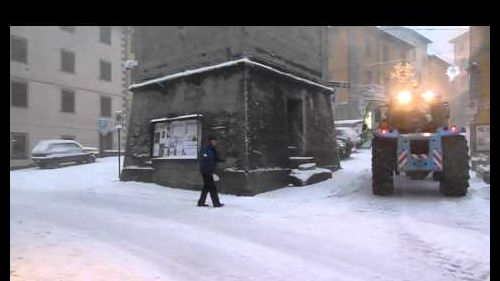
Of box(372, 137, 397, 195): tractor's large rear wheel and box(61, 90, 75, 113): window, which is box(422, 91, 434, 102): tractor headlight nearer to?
box(372, 137, 397, 195): tractor's large rear wheel

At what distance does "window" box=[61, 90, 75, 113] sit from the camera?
28.0 feet

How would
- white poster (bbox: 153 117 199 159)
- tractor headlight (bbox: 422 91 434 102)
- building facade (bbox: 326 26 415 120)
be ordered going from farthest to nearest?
white poster (bbox: 153 117 199 159), tractor headlight (bbox: 422 91 434 102), building facade (bbox: 326 26 415 120)

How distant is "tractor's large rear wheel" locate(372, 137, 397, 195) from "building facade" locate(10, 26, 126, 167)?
16.0 feet

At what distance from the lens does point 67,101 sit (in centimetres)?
864

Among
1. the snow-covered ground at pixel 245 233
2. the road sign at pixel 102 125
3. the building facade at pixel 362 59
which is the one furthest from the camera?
the building facade at pixel 362 59

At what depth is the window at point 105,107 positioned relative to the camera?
939 centimetres

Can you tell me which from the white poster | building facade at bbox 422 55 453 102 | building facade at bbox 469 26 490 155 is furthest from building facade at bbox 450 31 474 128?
the white poster

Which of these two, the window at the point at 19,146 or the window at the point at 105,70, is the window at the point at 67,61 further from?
the window at the point at 19,146

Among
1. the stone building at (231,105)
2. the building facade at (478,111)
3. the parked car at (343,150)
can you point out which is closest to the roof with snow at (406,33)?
the building facade at (478,111)

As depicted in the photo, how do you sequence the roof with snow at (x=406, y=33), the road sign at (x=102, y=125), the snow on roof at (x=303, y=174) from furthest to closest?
1. the snow on roof at (x=303, y=174)
2. the road sign at (x=102, y=125)
3. the roof with snow at (x=406, y=33)

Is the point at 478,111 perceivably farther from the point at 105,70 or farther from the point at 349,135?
the point at 105,70
